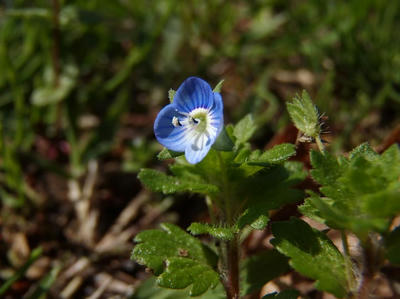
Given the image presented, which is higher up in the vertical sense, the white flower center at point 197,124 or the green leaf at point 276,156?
the white flower center at point 197,124

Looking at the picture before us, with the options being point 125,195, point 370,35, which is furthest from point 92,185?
point 370,35

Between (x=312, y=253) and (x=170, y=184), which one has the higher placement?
(x=170, y=184)

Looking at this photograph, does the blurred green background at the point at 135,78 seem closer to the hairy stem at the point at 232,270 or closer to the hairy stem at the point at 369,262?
the hairy stem at the point at 232,270

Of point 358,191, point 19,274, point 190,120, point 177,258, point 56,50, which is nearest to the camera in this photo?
point 358,191

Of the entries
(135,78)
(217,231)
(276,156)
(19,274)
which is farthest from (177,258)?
(135,78)

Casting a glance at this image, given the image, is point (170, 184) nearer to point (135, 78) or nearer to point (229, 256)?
point (229, 256)

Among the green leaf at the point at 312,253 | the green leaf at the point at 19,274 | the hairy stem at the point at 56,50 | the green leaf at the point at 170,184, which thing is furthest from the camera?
the hairy stem at the point at 56,50

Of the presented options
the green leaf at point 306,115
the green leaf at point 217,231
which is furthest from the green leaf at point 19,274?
the green leaf at point 306,115
